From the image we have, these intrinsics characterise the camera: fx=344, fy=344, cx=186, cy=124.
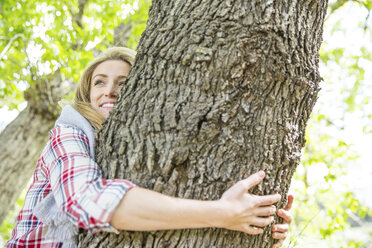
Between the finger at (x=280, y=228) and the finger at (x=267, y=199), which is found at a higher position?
the finger at (x=267, y=199)

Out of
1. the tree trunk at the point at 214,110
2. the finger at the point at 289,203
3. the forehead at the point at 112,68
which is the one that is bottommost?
the finger at the point at 289,203

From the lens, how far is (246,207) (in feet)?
4.97

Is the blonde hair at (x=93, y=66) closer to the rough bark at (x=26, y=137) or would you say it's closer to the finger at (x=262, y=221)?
the finger at (x=262, y=221)

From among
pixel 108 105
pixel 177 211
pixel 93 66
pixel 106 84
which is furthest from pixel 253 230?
pixel 93 66

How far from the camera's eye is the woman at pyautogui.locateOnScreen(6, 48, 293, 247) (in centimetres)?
146

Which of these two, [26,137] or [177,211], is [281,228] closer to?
[177,211]

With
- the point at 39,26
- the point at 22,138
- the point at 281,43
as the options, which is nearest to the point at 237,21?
the point at 281,43

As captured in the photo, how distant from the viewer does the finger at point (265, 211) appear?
5.20 feet

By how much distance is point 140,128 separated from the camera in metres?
1.68

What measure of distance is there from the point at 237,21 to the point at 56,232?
1399mm

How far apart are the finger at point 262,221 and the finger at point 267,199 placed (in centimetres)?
7

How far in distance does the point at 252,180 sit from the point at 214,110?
0.36 m

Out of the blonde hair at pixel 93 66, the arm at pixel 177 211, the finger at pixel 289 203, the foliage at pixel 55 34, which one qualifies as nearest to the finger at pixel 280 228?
the finger at pixel 289 203

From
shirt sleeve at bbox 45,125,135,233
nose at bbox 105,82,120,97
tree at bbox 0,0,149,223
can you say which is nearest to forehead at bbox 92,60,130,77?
nose at bbox 105,82,120,97
